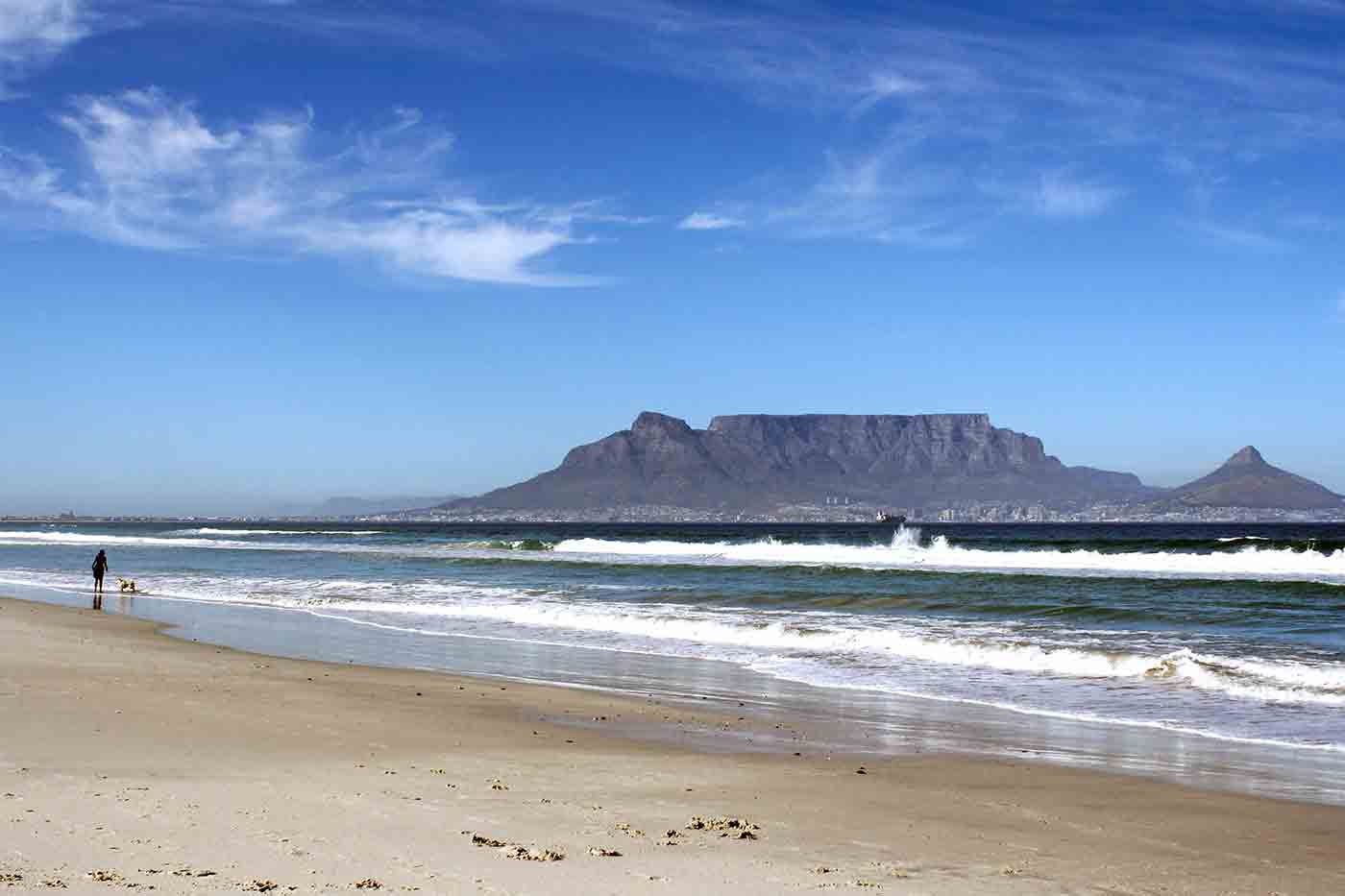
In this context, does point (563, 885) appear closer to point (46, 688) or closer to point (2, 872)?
point (2, 872)

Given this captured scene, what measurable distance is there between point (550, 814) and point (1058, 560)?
4234cm

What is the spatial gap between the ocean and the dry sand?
1596 millimetres

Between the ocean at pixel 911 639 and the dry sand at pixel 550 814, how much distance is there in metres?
1.60

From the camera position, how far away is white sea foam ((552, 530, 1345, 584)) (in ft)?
130

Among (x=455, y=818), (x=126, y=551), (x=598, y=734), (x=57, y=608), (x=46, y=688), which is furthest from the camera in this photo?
(x=126, y=551)

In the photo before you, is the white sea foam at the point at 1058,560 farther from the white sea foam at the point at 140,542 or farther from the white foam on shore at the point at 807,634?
the white sea foam at the point at 140,542

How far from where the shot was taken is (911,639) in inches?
762

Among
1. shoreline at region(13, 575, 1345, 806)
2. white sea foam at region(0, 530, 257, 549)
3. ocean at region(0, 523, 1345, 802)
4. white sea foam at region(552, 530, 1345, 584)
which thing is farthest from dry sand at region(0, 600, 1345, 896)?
white sea foam at region(0, 530, 257, 549)

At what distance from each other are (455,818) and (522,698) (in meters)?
6.41

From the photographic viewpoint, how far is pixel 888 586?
31.7m

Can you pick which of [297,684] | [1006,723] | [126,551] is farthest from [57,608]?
[126,551]

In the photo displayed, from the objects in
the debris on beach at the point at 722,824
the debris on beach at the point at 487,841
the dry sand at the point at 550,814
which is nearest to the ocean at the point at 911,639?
the dry sand at the point at 550,814

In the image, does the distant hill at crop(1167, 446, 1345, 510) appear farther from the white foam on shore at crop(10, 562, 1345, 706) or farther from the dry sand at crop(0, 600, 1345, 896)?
the dry sand at crop(0, 600, 1345, 896)

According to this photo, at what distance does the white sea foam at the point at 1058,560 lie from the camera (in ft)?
130
